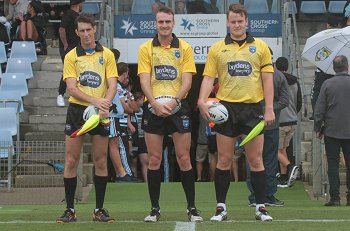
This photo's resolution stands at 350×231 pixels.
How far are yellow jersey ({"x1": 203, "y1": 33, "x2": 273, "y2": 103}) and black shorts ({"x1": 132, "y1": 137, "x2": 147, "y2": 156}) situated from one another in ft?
25.9

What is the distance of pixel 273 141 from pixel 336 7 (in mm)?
10364

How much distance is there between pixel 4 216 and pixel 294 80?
645 centimetres

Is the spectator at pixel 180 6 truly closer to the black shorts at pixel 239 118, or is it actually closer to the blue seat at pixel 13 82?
the blue seat at pixel 13 82

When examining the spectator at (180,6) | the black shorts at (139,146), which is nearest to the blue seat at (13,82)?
the black shorts at (139,146)

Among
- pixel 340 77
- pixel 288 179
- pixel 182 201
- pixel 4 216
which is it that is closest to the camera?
pixel 4 216

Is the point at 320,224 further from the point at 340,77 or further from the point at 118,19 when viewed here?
the point at 118,19

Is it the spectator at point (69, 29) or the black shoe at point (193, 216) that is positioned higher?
the spectator at point (69, 29)

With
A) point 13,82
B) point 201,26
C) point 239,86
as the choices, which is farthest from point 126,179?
point 239,86

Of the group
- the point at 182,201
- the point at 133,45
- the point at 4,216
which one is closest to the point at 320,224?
the point at 4,216

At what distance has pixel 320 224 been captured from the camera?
9859 millimetres

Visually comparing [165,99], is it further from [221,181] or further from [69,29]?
[69,29]

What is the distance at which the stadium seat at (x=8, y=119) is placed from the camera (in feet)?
57.8

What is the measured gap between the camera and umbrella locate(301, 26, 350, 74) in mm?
15586

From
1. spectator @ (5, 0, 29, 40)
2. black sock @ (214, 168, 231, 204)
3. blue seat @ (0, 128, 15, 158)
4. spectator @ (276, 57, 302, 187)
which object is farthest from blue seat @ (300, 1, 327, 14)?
black sock @ (214, 168, 231, 204)
